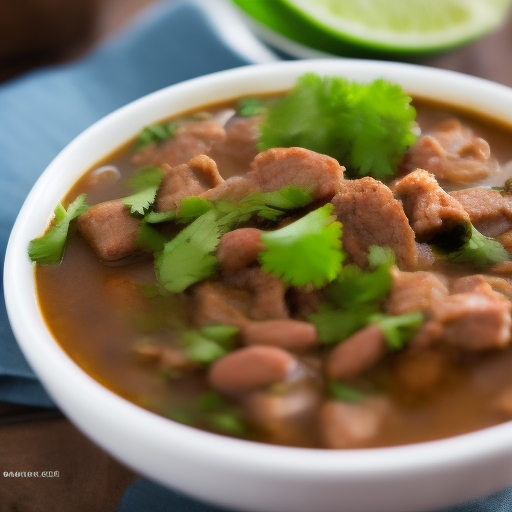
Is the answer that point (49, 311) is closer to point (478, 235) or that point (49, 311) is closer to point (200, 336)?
point (200, 336)

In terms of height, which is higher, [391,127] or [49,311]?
[391,127]

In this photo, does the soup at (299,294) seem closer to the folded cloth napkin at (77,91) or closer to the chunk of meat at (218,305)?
the chunk of meat at (218,305)

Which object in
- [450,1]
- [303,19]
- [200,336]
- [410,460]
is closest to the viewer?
[410,460]

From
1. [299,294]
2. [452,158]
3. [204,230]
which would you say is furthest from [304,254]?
[452,158]

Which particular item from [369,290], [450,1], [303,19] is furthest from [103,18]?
[369,290]

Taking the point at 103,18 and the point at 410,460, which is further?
the point at 103,18

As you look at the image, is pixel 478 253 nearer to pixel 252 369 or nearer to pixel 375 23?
pixel 252 369
